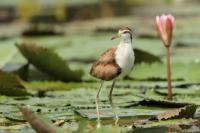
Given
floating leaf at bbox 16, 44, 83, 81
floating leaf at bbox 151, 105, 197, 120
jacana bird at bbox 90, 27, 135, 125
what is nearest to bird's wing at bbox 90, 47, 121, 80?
jacana bird at bbox 90, 27, 135, 125

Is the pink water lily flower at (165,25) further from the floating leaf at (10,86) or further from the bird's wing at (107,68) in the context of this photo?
the floating leaf at (10,86)

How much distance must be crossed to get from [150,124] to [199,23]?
5567 millimetres

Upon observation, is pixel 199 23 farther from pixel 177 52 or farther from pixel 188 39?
pixel 177 52

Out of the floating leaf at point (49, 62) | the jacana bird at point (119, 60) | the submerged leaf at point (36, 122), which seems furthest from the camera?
the floating leaf at point (49, 62)

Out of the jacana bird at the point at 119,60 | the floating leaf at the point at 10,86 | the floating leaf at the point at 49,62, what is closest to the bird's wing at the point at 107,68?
the jacana bird at the point at 119,60

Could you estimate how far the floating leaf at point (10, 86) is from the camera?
3.48 metres

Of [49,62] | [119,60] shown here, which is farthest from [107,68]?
[49,62]

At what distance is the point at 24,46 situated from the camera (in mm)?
3980

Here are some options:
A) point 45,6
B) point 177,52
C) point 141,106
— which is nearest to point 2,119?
point 141,106

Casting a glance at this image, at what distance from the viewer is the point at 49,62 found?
163 inches

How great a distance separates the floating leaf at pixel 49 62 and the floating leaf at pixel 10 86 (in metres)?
0.32

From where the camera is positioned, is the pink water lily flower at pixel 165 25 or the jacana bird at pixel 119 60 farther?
the pink water lily flower at pixel 165 25

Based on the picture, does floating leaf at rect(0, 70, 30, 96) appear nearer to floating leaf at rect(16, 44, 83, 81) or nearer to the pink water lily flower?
floating leaf at rect(16, 44, 83, 81)

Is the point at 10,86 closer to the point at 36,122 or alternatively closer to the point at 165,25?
the point at 165,25
